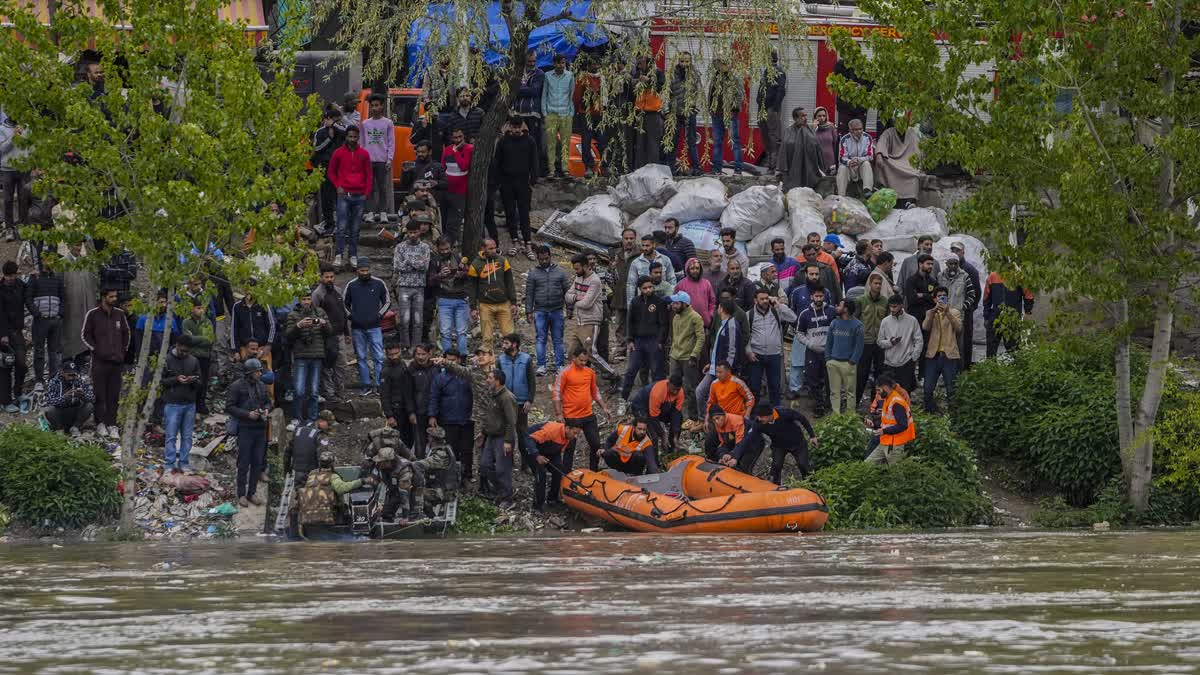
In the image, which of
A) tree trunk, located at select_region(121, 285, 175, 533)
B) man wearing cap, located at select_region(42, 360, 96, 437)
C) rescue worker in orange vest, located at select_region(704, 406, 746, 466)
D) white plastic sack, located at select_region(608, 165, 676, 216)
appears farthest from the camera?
white plastic sack, located at select_region(608, 165, 676, 216)

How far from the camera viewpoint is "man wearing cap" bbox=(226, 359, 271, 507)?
2195 centimetres

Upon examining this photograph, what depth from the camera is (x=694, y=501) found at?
2148 centimetres

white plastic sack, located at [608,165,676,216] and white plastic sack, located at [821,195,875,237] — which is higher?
white plastic sack, located at [608,165,676,216]

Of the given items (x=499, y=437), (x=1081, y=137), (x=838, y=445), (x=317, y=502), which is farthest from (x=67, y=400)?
(x=1081, y=137)

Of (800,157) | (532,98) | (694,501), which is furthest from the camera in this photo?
(800,157)

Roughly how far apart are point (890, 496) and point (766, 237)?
8.12 m

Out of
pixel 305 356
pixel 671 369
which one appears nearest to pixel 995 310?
pixel 671 369

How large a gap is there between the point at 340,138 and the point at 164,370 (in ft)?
22.2

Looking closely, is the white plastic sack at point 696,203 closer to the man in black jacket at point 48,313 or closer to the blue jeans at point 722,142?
the blue jeans at point 722,142

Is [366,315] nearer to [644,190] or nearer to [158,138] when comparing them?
[158,138]

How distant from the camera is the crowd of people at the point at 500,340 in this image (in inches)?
893

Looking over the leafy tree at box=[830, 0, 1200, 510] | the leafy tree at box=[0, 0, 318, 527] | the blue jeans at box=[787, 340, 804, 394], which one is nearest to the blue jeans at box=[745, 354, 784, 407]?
the blue jeans at box=[787, 340, 804, 394]

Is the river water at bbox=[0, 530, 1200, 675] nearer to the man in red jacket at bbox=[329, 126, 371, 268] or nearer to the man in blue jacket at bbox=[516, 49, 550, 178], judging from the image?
the man in red jacket at bbox=[329, 126, 371, 268]

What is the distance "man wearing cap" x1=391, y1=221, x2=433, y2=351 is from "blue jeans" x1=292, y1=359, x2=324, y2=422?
1.85 metres
